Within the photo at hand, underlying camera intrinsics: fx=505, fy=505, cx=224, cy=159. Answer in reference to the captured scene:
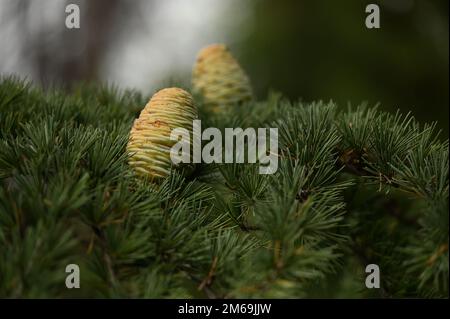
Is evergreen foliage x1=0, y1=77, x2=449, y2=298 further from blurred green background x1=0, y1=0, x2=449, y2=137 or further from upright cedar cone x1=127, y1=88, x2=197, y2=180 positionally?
blurred green background x1=0, y1=0, x2=449, y2=137

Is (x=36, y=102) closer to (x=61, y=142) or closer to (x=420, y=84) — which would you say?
(x=61, y=142)

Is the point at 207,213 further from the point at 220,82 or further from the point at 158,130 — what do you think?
the point at 220,82

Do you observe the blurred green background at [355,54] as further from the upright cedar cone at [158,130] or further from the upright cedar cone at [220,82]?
the upright cedar cone at [158,130]

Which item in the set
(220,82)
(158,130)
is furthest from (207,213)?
(220,82)

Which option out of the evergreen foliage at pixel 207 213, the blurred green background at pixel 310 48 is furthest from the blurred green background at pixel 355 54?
the evergreen foliage at pixel 207 213

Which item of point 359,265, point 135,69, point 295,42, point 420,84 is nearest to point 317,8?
point 295,42
